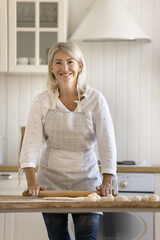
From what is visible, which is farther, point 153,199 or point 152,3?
point 152,3

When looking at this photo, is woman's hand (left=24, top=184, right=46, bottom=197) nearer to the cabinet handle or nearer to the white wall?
the cabinet handle

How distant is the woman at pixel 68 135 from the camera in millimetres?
2070

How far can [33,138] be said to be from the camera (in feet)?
6.84

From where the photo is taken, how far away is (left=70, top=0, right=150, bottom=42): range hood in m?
3.32

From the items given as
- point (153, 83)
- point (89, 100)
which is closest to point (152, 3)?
point (153, 83)

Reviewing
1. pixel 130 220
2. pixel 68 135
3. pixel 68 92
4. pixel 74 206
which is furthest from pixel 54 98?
pixel 130 220

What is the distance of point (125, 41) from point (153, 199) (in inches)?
86.0

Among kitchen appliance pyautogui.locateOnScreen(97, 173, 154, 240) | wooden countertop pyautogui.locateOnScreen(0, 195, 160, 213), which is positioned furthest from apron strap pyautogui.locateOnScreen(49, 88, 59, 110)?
kitchen appliance pyautogui.locateOnScreen(97, 173, 154, 240)

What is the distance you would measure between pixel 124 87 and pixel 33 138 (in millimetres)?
1652

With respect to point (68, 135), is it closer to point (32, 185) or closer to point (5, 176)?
point (32, 185)

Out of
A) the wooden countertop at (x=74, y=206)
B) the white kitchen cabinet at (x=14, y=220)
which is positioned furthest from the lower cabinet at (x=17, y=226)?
the wooden countertop at (x=74, y=206)

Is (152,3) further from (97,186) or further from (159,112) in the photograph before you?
A: (97,186)

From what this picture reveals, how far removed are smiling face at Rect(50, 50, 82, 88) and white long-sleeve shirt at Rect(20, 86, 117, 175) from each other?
0.09 metres

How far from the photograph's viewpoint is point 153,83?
361cm
